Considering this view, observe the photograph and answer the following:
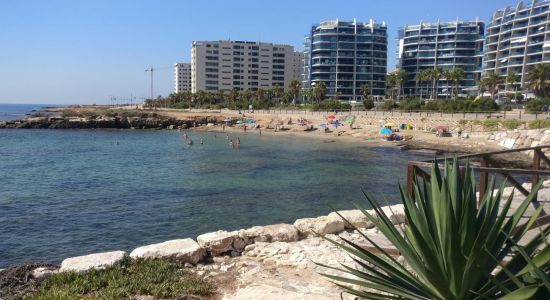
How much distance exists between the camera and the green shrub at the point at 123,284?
5.78 meters

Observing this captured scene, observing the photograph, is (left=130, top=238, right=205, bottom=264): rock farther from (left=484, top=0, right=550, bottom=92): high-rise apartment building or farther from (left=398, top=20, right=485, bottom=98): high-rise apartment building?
(left=398, top=20, right=485, bottom=98): high-rise apartment building

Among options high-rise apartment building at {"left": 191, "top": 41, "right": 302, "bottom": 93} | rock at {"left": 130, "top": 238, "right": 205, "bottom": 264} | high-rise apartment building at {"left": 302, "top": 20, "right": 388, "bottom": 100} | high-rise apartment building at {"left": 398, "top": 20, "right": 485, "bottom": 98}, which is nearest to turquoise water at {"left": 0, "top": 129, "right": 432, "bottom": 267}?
rock at {"left": 130, "top": 238, "right": 205, "bottom": 264}

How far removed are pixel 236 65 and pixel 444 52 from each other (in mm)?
70825

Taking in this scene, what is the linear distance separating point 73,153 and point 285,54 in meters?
131

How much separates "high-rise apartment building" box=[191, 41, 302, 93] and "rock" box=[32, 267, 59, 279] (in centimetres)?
15392

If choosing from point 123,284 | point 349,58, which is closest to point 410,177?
point 123,284

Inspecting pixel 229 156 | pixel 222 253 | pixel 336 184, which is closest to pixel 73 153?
pixel 229 156

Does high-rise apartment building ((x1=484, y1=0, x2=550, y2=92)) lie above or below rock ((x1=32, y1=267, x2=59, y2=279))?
above

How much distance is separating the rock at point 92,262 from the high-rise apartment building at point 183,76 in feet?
610

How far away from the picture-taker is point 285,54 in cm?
16900

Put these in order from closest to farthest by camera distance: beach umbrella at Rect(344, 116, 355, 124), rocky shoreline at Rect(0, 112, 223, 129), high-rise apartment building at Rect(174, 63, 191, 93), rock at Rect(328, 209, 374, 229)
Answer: rock at Rect(328, 209, 374, 229) → beach umbrella at Rect(344, 116, 355, 124) → rocky shoreline at Rect(0, 112, 223, 129) → high-rise apartment building at Rect(174, 63, 191, 93)

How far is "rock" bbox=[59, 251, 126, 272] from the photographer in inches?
266

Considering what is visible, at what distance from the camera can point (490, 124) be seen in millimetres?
50406

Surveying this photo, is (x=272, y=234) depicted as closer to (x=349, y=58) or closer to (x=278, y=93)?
(x=278, y=93)
